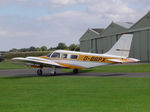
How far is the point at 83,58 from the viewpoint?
2305 cm

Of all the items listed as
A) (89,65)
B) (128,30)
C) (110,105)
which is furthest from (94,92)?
(128,30)

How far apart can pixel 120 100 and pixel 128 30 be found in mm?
42179

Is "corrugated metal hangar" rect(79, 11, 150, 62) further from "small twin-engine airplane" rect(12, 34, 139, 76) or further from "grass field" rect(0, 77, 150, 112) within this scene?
"grass field" rect(0, 77, 150, 112)

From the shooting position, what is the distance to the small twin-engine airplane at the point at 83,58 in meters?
22.2

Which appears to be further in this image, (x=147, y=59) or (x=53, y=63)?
(x=147, y=59)

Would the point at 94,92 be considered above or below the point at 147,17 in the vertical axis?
below

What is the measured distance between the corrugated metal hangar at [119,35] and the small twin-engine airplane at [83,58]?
24461 mm

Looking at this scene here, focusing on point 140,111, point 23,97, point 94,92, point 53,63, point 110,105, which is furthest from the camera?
point 53,63

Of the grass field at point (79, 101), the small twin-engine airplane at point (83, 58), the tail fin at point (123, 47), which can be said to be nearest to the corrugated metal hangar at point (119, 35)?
the tail fin at point (123, 47)

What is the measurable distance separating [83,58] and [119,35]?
33.4m

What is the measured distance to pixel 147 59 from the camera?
46.5m

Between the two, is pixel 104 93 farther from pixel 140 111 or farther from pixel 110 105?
pixel 140 111

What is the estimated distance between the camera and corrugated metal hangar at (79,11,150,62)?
46.4 meters

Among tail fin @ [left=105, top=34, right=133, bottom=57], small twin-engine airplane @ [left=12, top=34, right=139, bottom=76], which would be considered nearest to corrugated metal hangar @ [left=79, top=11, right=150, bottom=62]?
tail fin @ [left=105, top=34, right=133, bottom=57]
